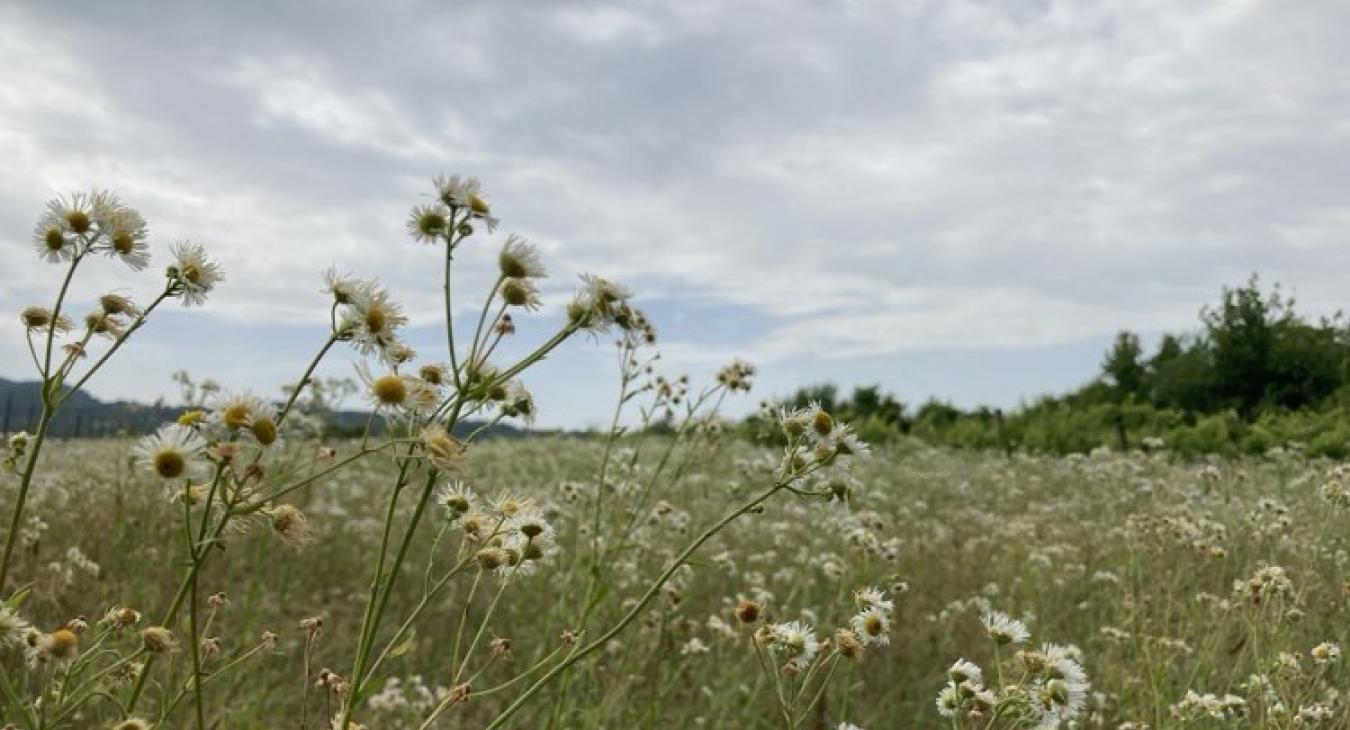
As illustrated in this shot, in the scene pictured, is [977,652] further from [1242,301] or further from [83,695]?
[1242,301]

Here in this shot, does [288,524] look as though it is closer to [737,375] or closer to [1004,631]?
[1004,631]

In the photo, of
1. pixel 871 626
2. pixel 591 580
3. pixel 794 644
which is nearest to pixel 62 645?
pixel 794 644

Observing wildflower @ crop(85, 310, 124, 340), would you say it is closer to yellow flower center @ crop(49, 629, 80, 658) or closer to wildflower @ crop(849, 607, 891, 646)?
yellow flower center @ crop(49, 629, 80, 658)

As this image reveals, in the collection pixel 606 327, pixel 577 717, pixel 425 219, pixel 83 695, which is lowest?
pixel 577 717

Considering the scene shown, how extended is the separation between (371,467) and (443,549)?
5.01 m

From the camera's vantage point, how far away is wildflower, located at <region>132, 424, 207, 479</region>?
4.79 ft

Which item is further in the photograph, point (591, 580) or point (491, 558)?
point (591, 580)

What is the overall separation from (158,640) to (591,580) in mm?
2254

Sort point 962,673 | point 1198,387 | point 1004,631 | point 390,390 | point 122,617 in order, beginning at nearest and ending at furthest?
point 390,390
point 122,617
point 962,673
point 1004,631
point 1198,387

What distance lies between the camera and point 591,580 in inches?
144

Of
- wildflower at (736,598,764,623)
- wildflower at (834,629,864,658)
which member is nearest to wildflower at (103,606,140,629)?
wildflower at (736,598,764,623)

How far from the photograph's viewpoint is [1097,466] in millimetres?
9375

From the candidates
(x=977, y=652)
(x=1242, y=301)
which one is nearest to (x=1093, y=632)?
(x=977, y=652)

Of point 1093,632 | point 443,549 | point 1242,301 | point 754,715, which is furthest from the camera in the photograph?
point 1242,301
